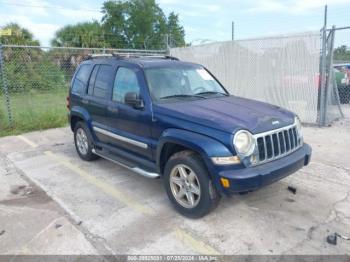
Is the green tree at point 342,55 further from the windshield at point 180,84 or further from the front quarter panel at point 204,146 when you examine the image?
the front quarter panel at point 204,146

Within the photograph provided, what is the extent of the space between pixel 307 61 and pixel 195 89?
4803 millimetres

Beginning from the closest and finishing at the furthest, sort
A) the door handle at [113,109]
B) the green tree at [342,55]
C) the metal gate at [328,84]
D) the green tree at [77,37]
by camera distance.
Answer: the door handle at [113,109] → the metal gate at [328,84] → the green tree at [342,55] → the green tree at [77,37]

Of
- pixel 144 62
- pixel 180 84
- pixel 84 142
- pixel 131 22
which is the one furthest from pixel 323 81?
pixel 131 22

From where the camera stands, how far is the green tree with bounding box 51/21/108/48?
33812mm

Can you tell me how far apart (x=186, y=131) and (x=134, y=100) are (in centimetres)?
94

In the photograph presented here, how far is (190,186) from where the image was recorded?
3697 mm

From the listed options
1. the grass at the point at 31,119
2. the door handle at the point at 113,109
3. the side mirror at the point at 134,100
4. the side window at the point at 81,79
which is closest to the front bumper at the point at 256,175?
the side mirror at the point at 134,100

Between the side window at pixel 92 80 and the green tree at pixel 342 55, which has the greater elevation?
the green tree at pixel 342 55

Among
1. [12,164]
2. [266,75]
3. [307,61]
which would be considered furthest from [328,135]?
[12,164]

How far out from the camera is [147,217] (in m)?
3.86

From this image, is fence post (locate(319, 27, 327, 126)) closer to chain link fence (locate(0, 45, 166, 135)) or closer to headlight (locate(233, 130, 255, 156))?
chain link fence (locate(0, 45, 166, 135))

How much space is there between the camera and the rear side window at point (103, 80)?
5000 millimetres

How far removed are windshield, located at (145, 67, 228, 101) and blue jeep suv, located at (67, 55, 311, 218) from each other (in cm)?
1

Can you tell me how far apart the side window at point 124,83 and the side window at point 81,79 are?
1.01 m
